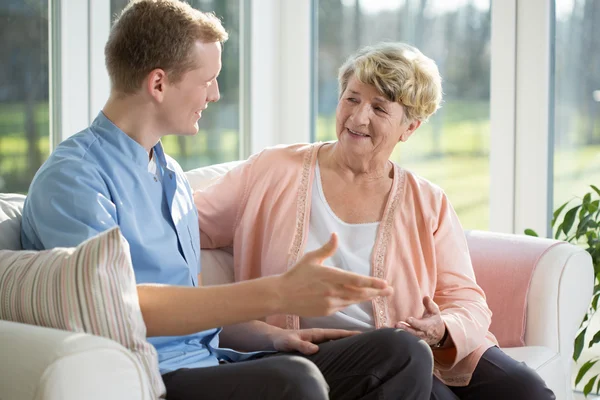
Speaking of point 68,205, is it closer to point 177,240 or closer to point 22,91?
point 177,240

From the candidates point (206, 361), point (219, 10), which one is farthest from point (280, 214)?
point (219, 10)

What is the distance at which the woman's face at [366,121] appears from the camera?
2.25 m

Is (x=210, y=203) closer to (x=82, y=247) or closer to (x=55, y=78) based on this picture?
(x=82, y=247)

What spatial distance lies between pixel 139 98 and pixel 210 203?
0.48 metres

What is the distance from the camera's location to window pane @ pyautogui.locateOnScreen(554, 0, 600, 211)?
3.22m

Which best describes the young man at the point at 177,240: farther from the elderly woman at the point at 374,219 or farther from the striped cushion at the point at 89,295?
the elderly woman at the point at 374,219

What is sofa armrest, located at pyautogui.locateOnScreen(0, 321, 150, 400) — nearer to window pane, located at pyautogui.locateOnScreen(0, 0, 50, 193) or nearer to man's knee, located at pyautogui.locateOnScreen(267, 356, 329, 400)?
man's knee, located at pyautogui.locateOnScreen(267, 356, 329, 400)

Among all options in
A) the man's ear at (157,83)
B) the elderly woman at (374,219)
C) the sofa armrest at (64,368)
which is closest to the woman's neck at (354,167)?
the elderly woman at (374,219)

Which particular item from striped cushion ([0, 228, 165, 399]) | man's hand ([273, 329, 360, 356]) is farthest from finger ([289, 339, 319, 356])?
striped cushion ([0, 228, 165, 399])

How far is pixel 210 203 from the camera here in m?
2.29

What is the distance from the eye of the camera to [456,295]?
222cm

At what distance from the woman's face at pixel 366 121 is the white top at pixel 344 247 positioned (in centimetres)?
16

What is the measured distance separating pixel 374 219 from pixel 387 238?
7 cm

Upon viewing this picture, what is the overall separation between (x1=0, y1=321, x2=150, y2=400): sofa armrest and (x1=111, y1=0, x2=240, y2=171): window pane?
81.8 inches
